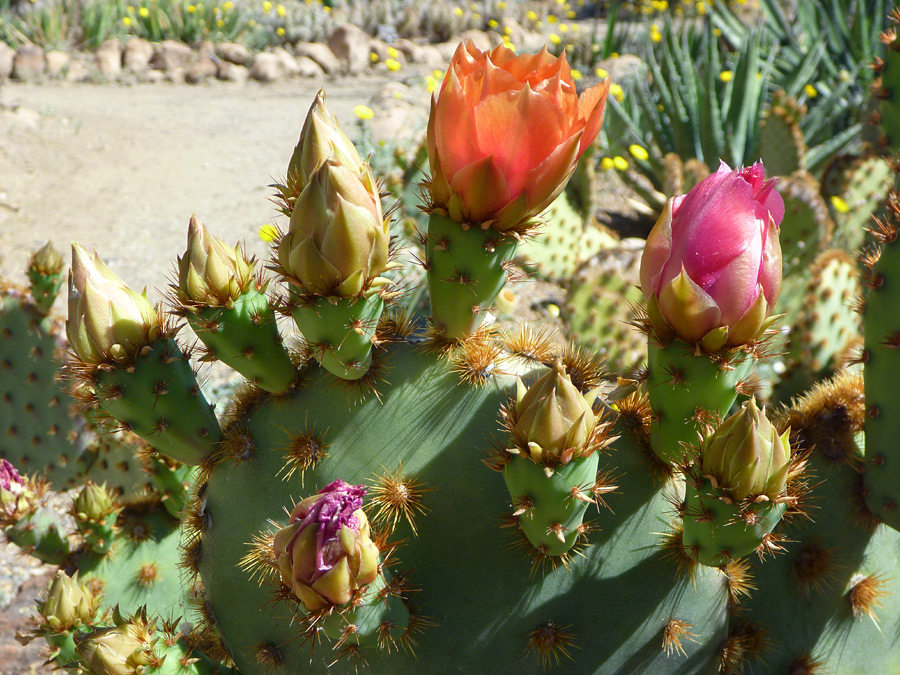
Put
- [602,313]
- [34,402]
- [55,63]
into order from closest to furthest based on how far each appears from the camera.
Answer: [34,402], [602,313], [55,63]

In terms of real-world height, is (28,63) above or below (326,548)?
below

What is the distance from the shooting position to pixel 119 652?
3.03 feet

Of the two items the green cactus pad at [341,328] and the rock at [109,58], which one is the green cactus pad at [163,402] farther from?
the rock at [109,58]

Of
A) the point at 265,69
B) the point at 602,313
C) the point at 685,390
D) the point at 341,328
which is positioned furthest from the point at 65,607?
the point at 265,69

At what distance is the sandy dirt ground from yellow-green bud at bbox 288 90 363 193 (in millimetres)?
3579

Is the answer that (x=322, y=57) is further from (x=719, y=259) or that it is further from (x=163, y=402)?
(x=719, y=259)

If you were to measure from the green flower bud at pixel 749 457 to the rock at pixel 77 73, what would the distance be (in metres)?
8.78

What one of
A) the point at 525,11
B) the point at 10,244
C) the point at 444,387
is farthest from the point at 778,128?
the point at 525,11

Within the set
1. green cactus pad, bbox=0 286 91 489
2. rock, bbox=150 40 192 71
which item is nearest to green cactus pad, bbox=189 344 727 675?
green cactus pad, bbox=0 286 91 489

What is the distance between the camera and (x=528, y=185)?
2.74ft

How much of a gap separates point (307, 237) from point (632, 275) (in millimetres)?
2158

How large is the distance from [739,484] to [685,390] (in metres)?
0.15

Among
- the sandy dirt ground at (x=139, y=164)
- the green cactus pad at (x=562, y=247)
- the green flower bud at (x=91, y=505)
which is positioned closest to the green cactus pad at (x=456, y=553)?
the green flower bud at (x=91, y=505)

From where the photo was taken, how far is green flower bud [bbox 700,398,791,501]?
30.3 inches
